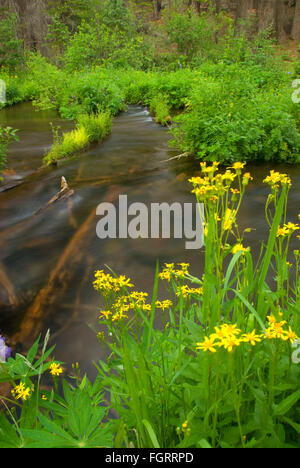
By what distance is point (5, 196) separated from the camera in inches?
250

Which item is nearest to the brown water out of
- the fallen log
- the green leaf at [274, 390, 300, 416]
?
the fallen log

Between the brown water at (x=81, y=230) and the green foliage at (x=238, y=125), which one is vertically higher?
the green foliage at (x=238, y=125)

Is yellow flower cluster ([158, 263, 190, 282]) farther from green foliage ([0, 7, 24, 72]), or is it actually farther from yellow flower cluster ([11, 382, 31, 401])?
green foliage ([0, 7, 24, 72])

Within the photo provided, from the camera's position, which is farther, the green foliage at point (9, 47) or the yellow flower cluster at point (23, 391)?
the green foliage at point (9, 47)

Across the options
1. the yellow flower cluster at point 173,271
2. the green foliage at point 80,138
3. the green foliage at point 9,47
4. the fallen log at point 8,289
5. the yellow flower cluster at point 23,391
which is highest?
the green foliage at point 9,47

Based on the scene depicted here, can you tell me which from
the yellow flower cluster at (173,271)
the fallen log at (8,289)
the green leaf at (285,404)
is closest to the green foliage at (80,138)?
the fallen log at (8,289)

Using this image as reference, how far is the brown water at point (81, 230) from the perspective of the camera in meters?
3.43

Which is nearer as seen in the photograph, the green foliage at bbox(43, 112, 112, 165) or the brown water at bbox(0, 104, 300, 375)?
the brown water at bbox(0, 104, 300, 375)

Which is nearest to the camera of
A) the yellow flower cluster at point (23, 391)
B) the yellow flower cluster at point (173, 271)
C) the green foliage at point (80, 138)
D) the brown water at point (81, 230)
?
the yellow flower cluster at point (23, 391)

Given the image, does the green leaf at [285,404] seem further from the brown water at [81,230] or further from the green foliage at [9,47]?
the green foliage at [9,47]

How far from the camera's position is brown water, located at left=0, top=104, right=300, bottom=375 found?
3428 mm

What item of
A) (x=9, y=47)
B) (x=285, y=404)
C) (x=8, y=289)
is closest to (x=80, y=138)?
(x=8, y=289)

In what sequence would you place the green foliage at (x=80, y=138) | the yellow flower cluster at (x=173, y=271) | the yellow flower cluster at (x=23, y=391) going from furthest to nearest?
the green foliage at (x=80, y=138)
the yellow flower cluster at (x=173, y=271)
the yellow flower cluster at (x=23, y=391)
